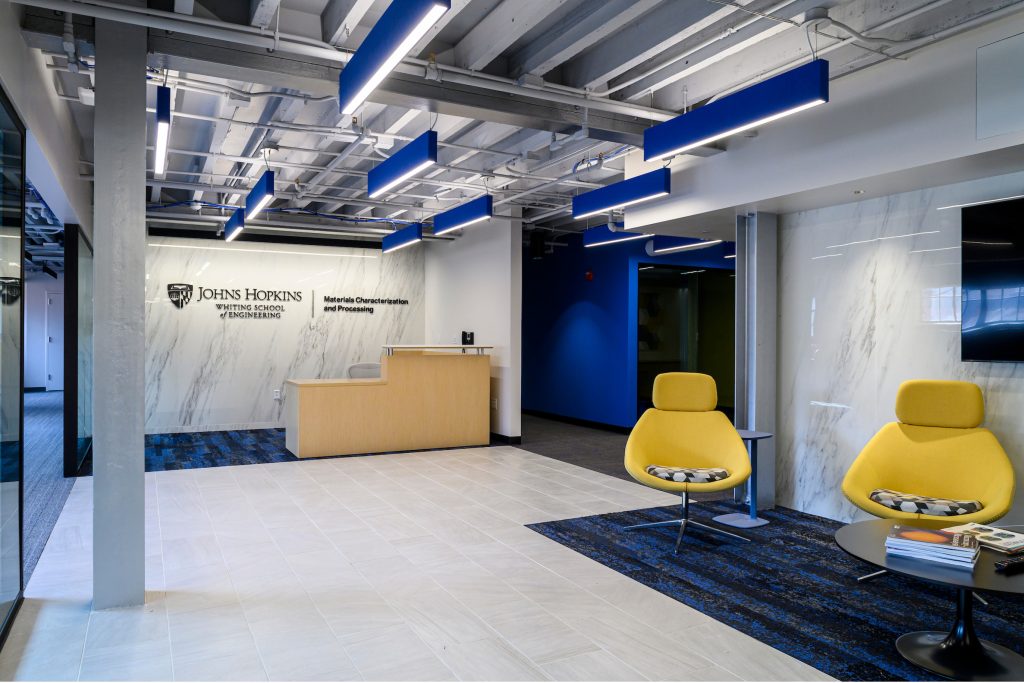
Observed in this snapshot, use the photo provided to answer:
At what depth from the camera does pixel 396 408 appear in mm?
9305

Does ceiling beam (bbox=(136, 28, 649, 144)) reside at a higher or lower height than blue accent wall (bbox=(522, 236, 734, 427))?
higher

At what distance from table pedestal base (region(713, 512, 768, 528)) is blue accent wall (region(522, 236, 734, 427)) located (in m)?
5.08

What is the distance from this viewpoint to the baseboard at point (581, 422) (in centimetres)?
1123

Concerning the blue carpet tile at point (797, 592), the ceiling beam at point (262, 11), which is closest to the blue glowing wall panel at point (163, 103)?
the ceiling beam at point (262, 11)

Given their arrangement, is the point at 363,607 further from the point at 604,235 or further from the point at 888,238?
the point at 604,235

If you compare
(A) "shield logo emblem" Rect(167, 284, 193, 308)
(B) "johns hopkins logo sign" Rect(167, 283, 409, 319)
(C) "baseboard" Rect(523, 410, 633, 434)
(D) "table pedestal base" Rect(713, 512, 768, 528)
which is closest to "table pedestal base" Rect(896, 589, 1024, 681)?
(D) "table pedestal base" Rect(713, 512, 768, 528)

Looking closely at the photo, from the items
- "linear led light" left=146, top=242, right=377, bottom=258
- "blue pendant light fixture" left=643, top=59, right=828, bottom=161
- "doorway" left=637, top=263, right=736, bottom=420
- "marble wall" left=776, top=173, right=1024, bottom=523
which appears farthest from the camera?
"doorway" left=637, top=263, right=736, bottom=420

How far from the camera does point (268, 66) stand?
4.37m

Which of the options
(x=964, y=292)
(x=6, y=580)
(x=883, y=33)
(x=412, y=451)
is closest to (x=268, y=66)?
(x=6, y=580)

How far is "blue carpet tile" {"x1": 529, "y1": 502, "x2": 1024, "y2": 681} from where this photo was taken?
339cm

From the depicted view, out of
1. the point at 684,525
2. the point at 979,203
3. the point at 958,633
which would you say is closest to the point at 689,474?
the point at 684,525

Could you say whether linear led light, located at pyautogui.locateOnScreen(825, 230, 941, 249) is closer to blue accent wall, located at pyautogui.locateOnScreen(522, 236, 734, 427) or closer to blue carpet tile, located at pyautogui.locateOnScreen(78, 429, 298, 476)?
blue accent wall, located at pyautogui.locateOnScreen(522, 236, 734, 427)

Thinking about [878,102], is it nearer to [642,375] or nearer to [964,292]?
[964,292]

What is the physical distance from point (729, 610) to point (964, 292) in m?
2.81
